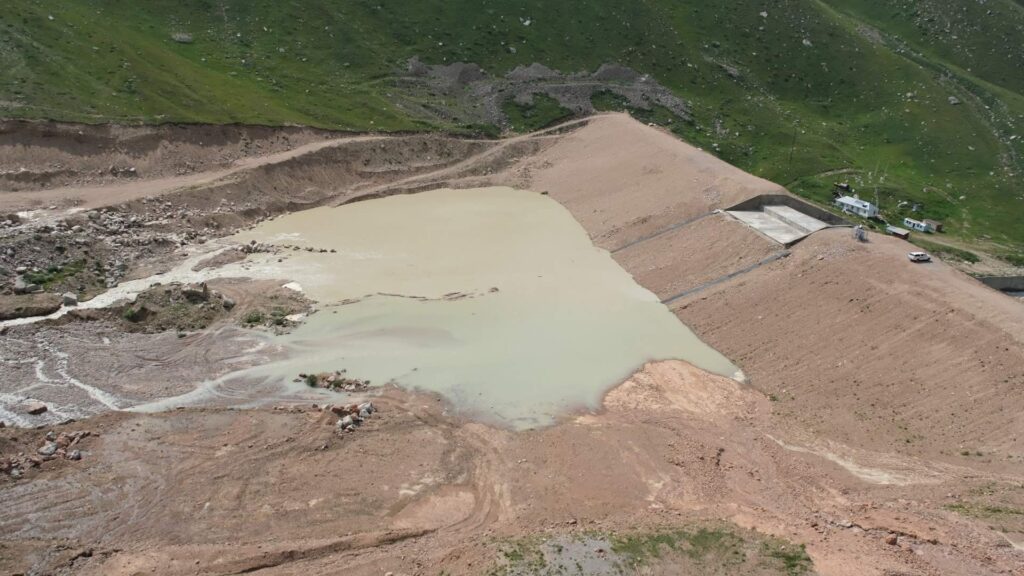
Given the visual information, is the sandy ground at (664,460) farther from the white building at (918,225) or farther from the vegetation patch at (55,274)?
the white building at (918,225)

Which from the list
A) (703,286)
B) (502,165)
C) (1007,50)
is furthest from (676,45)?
(703,286)

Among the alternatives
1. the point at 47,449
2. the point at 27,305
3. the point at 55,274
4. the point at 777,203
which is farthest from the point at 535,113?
the point at 47,449

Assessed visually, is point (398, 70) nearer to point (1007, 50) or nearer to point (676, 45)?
point (676, 45)

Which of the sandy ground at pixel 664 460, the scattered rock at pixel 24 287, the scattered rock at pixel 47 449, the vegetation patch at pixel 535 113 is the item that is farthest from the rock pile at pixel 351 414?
the vegetation patch at pixel 535 113

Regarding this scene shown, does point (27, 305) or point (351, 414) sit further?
point (27, 305)

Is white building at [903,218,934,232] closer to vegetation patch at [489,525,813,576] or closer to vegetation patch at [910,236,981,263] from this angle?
vegetation patch at [910,236,981,263]

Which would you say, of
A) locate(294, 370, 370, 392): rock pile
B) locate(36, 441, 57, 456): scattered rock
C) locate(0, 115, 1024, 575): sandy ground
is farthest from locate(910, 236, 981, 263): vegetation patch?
locate(36, 441, 57, 456): scattered rock

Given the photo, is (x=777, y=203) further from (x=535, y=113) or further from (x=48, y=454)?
(x=48, y=454)
